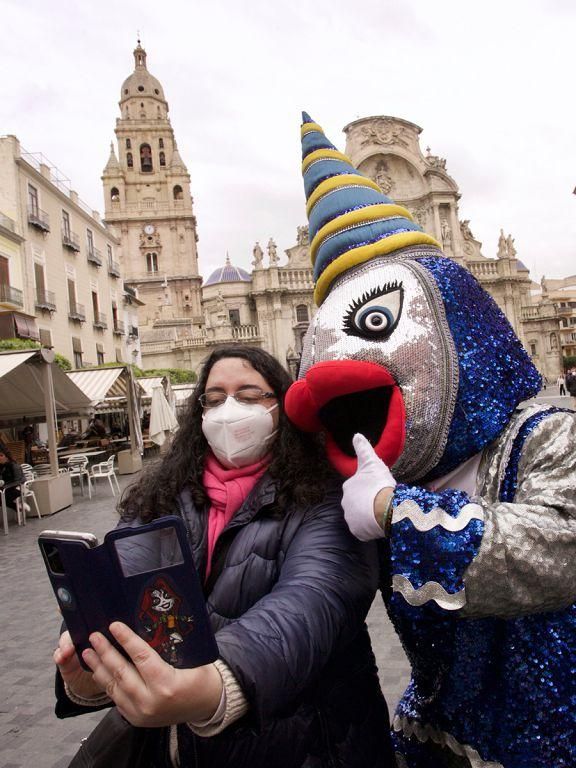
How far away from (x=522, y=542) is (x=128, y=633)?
83 centimetres

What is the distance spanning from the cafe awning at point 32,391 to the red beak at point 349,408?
8624mm

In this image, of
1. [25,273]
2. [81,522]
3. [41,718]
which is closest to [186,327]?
[25,273]

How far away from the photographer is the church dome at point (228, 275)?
50.5 m

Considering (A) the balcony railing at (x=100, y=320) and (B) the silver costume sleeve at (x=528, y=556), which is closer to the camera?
(B) the silver costume sleeve at (x=528, y=556)

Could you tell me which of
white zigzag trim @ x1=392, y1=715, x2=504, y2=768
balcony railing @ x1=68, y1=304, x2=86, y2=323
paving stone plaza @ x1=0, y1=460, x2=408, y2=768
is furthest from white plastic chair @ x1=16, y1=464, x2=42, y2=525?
balcony railing @ x1=68, y1=304, x2=86, y2=323

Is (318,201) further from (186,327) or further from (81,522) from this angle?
(186,327)

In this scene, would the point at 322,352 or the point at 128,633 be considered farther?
the point at 322,352

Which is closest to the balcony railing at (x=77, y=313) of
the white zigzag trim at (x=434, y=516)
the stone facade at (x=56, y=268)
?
the stone facade at (x=56, y=268)

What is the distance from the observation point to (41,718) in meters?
3.32

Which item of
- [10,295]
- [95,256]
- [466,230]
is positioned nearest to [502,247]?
[466,230]

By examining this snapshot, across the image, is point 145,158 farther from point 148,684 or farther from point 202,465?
point 148,684

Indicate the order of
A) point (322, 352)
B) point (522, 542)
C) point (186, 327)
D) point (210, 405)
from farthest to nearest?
point (186, 327), point (210, 405), point (322, 352), point (522, 542)

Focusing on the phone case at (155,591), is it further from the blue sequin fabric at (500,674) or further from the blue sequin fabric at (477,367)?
the blue sequin fabric at (477,367)

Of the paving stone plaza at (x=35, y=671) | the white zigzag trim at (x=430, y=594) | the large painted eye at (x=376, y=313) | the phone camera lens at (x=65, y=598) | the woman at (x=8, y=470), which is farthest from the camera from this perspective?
the woman at (x=8, y=470)
